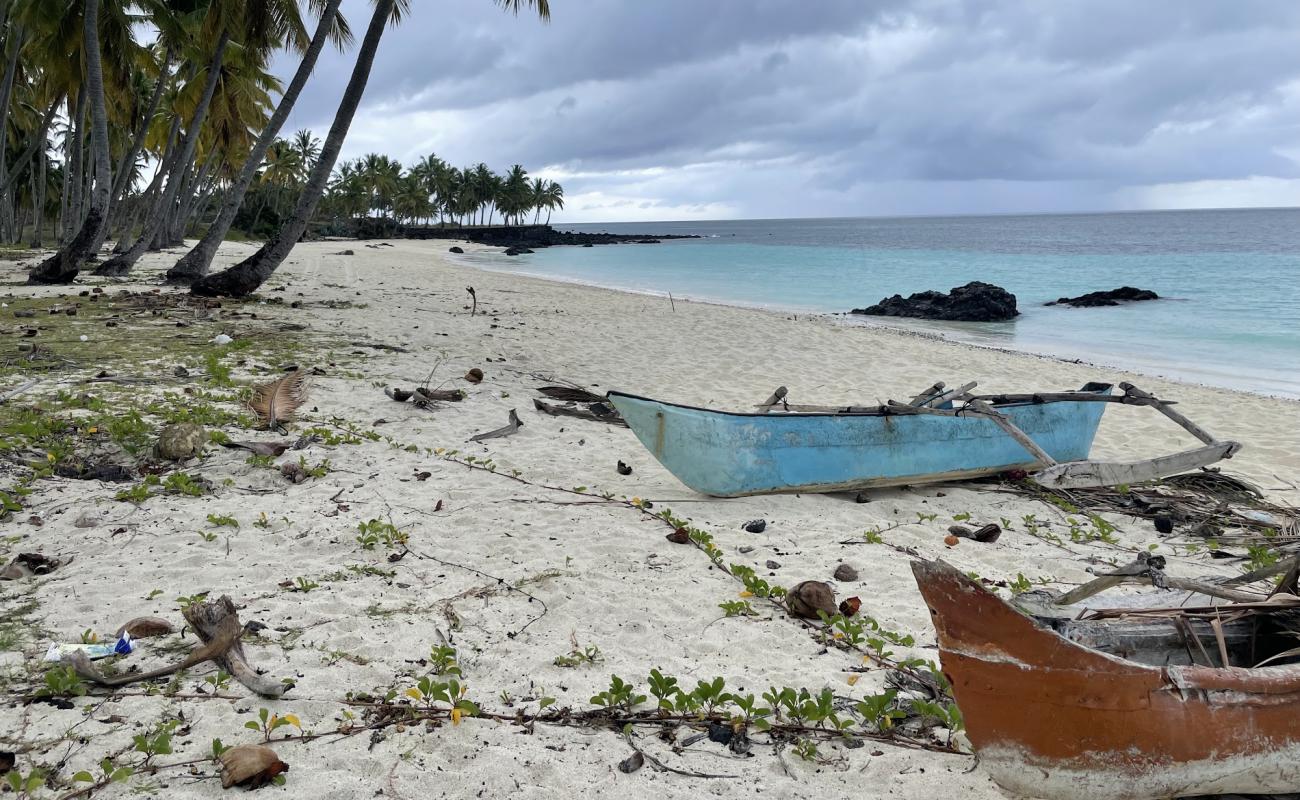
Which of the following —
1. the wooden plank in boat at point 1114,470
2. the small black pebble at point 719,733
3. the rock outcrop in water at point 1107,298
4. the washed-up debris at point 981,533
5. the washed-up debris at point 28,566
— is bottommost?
the small black pebble at point 719,733

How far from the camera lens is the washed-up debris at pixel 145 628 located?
10.1ft

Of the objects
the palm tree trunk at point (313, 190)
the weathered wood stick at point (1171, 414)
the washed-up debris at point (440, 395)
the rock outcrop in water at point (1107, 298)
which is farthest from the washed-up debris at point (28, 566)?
the rock outcrop in water at point (1107, 298)

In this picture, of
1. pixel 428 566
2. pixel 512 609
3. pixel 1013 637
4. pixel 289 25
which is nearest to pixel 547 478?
pixel 428 566

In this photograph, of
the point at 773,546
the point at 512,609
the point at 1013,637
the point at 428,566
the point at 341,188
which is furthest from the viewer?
the point at 341,188

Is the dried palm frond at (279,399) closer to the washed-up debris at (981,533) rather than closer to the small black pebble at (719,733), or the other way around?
the small black pebble at (719,733)

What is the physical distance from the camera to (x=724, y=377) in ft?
34.0

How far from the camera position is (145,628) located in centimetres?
312

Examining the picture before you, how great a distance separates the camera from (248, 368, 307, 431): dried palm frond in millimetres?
6051

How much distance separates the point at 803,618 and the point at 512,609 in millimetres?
1367

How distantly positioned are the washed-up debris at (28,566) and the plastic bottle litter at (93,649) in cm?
77

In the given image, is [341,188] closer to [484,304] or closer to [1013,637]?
[484,304]

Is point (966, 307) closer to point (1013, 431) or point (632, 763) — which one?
point (1013, 431)

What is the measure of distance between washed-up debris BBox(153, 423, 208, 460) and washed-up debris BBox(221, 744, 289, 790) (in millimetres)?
3309

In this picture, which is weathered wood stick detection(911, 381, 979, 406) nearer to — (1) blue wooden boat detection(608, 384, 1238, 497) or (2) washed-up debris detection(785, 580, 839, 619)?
(1) blue wooden boat detection(608, 384, 1238, 497)
